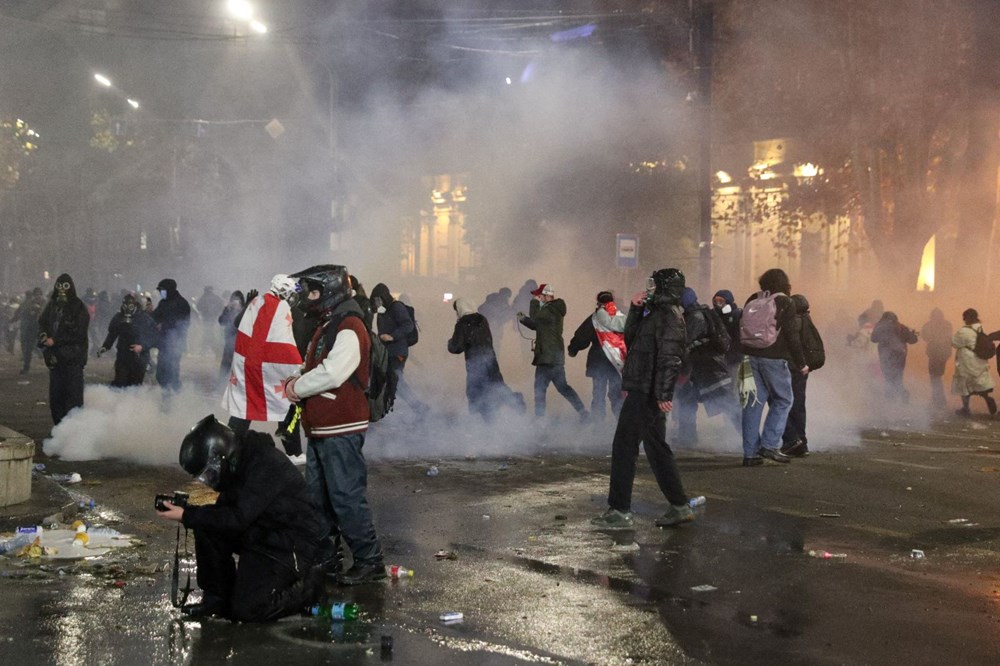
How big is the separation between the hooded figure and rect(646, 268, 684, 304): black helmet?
18.1 ft

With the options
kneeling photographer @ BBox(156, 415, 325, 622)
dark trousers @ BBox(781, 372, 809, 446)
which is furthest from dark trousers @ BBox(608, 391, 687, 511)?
dark trousers @ BBox(781, 372, 809, 446)

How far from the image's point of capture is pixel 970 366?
15664mm

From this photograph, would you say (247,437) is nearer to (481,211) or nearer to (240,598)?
(240,598)

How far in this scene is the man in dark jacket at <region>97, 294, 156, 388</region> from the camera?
12.5 meters

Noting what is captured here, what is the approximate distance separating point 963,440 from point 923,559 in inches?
278

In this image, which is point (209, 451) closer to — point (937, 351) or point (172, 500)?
point (172, 500)

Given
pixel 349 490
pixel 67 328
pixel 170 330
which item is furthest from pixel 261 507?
pixel 170 330

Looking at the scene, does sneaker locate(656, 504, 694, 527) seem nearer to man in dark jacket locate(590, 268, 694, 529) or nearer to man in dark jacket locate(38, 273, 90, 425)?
man in dark jacket locate(590, 268, 694, 529)

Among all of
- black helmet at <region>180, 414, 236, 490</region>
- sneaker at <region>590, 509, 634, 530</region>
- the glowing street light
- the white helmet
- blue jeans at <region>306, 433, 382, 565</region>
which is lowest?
sneaker at <region>590, 509, 634, 530</region>

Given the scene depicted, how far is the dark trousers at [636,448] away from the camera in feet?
23.3

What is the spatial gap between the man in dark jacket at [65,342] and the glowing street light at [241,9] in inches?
668

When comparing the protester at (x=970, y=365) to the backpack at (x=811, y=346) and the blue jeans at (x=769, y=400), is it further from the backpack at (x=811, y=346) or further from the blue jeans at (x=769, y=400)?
the blue jeans at (x=769, y=400)

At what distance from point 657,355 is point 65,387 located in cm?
665

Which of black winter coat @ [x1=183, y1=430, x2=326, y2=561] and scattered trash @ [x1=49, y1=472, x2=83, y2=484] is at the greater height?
black winter coat @ [x1=183, y1=430, x2=326, y2=561]
